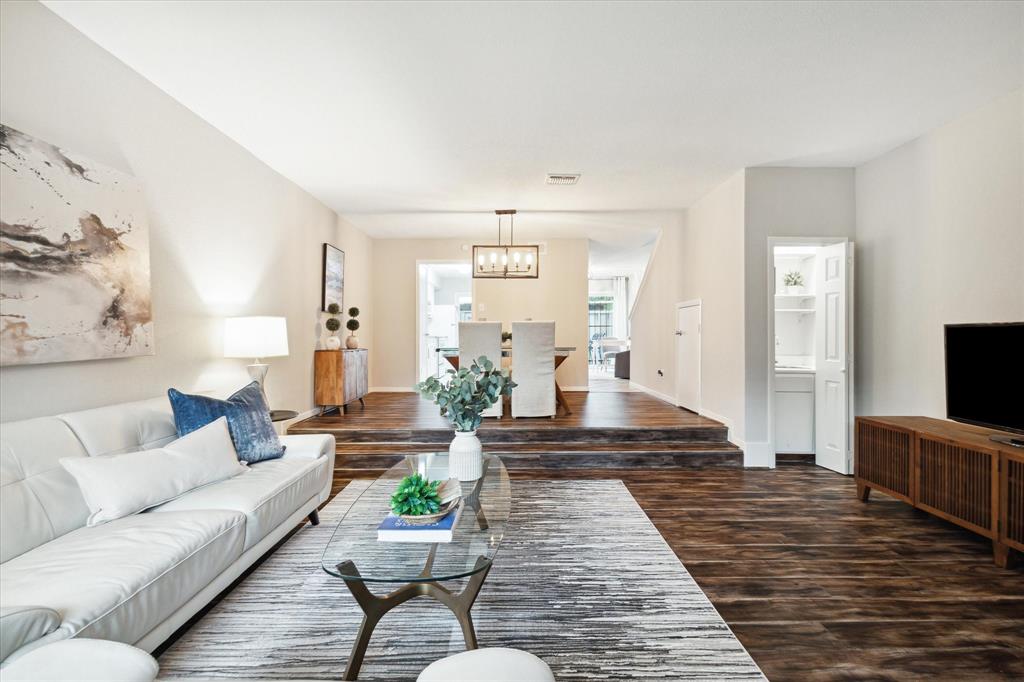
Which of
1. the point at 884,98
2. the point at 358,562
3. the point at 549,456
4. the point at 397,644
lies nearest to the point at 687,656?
the point at 397,644

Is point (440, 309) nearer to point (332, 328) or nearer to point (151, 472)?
point (332, 328)

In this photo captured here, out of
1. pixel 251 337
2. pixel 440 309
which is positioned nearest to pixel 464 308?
pixel 440 309

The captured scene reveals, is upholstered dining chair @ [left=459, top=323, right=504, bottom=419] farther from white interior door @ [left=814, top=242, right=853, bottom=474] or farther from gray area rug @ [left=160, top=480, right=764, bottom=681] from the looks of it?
white interior door @ [left=814, top=242, right=853, bottom=474]

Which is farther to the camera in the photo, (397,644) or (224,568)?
(224,568)

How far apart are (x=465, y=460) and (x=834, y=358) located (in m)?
3.59

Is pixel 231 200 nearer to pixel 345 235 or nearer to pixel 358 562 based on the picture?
pixel 345 235

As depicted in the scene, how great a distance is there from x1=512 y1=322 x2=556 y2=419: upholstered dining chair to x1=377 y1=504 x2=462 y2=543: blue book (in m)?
3.50

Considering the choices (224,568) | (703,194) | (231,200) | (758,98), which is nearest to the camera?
(224,568)

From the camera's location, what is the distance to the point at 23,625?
1267mm

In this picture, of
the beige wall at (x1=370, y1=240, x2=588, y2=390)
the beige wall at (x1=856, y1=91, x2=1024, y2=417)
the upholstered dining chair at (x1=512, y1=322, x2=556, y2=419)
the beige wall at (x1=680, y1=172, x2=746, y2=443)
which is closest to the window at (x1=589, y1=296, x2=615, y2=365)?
the beige wall at (x1=370, y1=240, x2=588, y2=390)

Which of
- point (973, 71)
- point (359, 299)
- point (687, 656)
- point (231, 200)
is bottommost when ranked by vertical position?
point (687, 656)

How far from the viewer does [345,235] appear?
6691 millimetres

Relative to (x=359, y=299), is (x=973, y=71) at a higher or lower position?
higher

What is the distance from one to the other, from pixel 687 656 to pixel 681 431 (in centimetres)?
323
